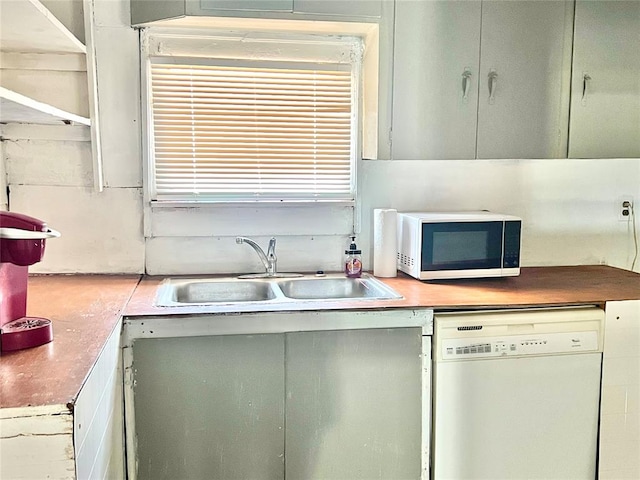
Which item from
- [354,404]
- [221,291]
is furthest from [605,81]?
[221,291]

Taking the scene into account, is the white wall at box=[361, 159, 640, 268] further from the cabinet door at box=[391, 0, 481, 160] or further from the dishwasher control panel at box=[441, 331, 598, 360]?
the dishwasher control panel at box=[441, 331, 598, 360]

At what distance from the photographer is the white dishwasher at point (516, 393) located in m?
1.99

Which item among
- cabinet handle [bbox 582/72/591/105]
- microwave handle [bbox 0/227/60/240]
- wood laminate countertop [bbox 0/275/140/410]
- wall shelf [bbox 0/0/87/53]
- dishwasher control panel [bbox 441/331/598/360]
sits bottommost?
dishwasher control panel [bbox 441/331/598/360]

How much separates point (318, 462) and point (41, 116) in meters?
1.57

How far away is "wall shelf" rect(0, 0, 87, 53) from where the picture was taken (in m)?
1.67

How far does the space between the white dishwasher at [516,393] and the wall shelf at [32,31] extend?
161 centimetres

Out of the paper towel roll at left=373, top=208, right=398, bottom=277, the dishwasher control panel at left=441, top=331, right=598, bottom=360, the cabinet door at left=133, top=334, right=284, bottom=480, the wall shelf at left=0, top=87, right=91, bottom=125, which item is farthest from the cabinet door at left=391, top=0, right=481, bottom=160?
the wall shelf at left=0, top=87, right=91, bottom=125

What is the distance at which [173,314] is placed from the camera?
1.85 meters

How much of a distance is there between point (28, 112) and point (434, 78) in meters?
1.52

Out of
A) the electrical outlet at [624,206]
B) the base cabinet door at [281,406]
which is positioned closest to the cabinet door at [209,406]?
the base cabinet door at [281,406]

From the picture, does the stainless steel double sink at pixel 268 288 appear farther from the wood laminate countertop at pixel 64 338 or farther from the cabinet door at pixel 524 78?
the cabinet door at pixel 524 78

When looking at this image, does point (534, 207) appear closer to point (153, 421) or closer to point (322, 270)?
point (322, 270)

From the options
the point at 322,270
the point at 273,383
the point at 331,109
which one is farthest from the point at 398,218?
the point at 273,383

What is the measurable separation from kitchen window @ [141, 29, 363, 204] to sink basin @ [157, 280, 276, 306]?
14.4 inches
